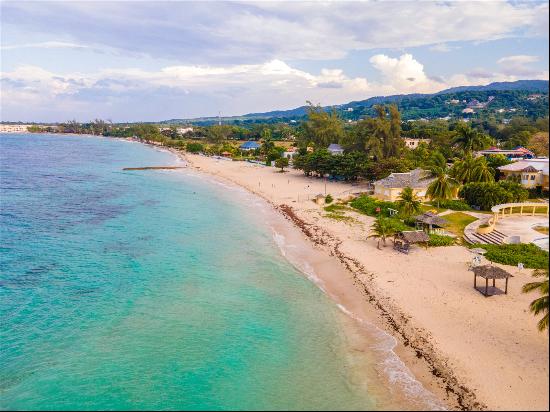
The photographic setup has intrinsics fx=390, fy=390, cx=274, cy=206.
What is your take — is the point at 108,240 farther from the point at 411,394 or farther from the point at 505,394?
the point at 505,394

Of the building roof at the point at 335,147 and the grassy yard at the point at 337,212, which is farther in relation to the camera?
the building roof at the point at 335,147

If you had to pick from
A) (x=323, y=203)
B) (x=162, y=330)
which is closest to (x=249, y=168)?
(x=323, y=203)

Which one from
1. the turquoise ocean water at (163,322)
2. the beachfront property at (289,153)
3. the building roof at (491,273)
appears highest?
the beachfront property at (289,153)

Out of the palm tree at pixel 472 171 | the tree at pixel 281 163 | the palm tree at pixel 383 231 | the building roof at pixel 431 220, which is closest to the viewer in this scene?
the palm tree at pixel 383 231

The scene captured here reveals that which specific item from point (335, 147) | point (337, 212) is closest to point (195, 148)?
point (335, 147)

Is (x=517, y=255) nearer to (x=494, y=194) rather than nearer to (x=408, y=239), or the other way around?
(x=408, y=239)

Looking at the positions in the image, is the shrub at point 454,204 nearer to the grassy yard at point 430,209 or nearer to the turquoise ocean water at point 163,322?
the grassy yard at point 430,209

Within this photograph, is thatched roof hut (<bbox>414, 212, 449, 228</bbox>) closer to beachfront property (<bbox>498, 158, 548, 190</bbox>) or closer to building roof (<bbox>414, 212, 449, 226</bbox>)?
building roof (<bbox>414, 212, 449, 226</bbox>)

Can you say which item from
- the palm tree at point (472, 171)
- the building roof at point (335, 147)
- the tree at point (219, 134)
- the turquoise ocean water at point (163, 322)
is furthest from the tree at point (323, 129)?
the tree at point (219, 134)
